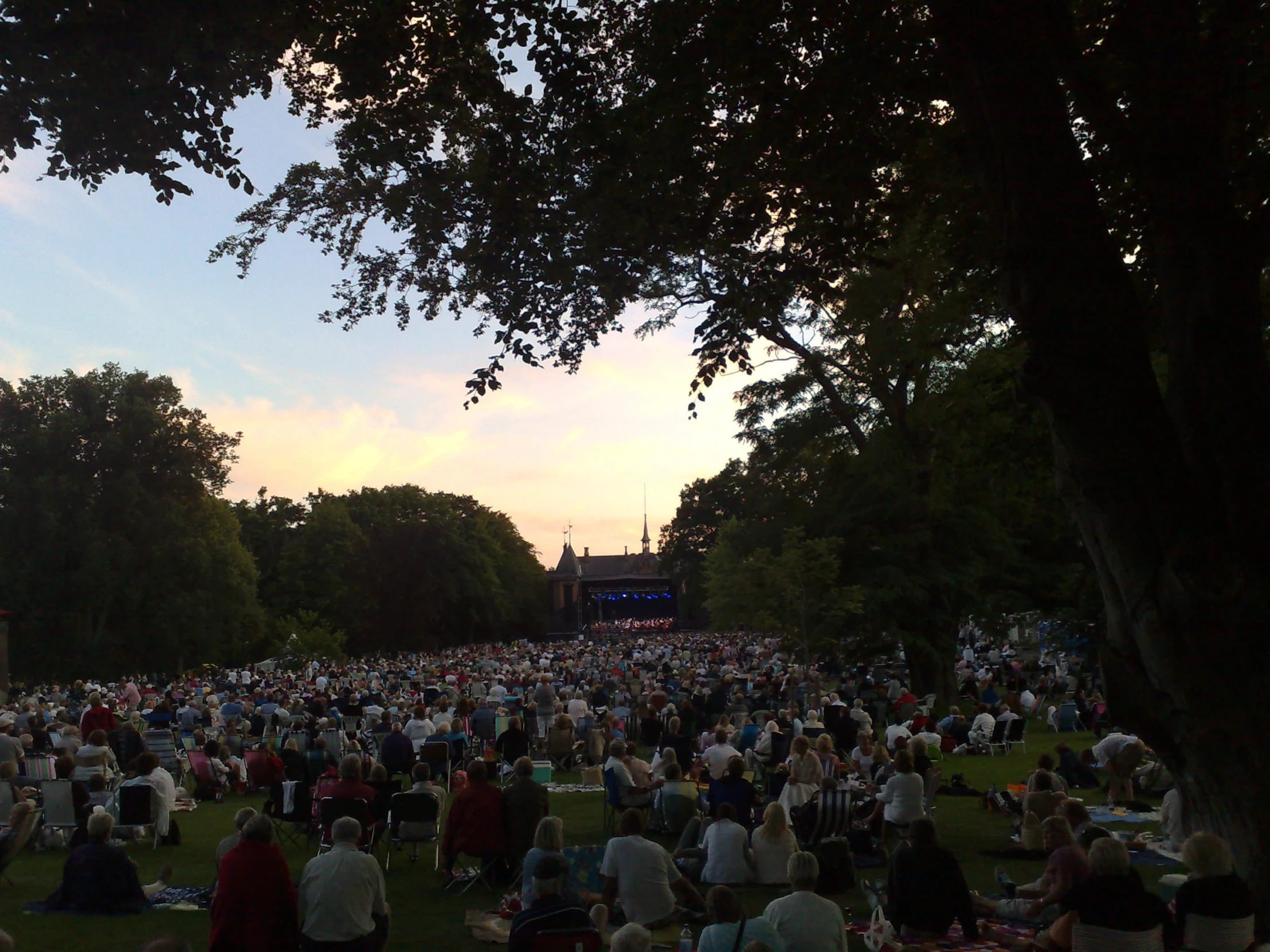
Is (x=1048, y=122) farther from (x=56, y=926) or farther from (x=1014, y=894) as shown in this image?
(x=56, y=926)

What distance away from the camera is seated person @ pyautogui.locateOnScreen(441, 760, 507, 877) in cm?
916

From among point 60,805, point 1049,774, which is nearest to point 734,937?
point 1049,774

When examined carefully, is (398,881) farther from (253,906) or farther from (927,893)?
(927,893)

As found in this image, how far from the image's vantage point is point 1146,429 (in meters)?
5.65

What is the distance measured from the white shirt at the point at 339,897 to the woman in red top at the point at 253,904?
0.12 meters

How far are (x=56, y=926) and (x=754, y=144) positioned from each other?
7281 millimetres

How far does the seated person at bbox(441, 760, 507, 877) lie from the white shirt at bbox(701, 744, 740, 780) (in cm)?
307

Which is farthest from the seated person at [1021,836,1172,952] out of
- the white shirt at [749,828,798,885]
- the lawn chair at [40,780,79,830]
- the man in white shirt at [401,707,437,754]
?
the man in white shirt at [401,707,437,754]

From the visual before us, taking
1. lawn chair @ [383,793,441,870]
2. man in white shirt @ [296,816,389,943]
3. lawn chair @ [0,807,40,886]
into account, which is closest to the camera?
man in white shirt @ [296,816,389,943]

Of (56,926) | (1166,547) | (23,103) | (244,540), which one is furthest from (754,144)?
(244,540)

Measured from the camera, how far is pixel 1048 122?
229 inches

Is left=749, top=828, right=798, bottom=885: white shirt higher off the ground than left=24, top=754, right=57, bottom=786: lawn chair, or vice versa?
left=24, top=754, right=57, bottom=786: lawn chair

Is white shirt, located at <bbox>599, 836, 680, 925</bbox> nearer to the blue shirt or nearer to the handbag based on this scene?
the handbag

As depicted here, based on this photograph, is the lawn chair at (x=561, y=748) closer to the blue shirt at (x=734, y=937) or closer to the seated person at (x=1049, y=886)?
the seated person at (x=1049, y=886)
